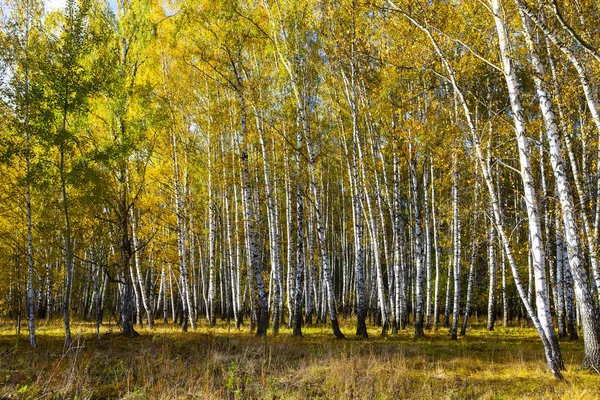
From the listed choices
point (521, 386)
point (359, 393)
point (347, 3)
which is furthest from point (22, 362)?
point (347, 3)

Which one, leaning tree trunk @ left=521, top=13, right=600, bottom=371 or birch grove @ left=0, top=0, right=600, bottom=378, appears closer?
leaning tree trunk @ left=521, top=13, right=600, bottom=371

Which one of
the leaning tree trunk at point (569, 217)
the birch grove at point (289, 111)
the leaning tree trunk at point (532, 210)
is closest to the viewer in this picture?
the leaning tree trunk at point (532, 210)

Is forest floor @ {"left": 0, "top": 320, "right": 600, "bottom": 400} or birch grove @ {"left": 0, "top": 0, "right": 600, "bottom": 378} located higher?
birch grove @ {"left": 0, "top": 0, "right": 600, "bottom": 378}

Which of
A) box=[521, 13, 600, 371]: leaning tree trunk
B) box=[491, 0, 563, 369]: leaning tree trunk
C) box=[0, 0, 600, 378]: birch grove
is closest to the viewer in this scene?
box=[491, 0, 563, 369]: leaning tree trunk

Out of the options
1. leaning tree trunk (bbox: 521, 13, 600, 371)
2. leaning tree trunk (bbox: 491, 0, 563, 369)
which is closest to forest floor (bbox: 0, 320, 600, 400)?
leaning tree trunk (bbox: 521, 13, 600, 371)

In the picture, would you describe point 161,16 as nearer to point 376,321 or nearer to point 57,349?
point 57,349

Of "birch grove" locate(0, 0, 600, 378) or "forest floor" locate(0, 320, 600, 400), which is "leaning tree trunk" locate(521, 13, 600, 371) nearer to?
"birch grove" locate(0, 0, 600, 378)

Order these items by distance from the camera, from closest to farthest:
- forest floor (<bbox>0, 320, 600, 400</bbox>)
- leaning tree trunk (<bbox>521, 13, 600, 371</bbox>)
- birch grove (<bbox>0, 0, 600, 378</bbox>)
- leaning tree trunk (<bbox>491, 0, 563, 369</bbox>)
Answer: forest floor (<bbox>0, 320, 600, 400</bbox>) → leaning tree trunk (<bbox>491, 0, 563, 369</bbox>) → leaning tree trunk (<bbox>521, 13, 600, 371</bbox>) → birch grove (<bbox>0, 0, 600, 378</bbox>)

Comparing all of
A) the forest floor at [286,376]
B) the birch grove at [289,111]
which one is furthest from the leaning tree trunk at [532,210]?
the forest floor at [286,376]

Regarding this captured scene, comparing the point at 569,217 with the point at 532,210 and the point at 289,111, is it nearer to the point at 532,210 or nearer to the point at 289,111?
the point at 532,210

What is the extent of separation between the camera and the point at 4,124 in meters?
10.8

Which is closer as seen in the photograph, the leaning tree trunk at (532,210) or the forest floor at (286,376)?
the forest floor at (286,376)

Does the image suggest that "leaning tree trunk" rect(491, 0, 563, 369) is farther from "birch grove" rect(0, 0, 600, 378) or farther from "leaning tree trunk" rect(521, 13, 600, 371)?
"leaning tree trunk" rect(521, 13, 600, 371)

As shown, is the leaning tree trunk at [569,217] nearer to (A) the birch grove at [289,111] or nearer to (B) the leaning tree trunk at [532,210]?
(A) the birch grove at [289,111]
